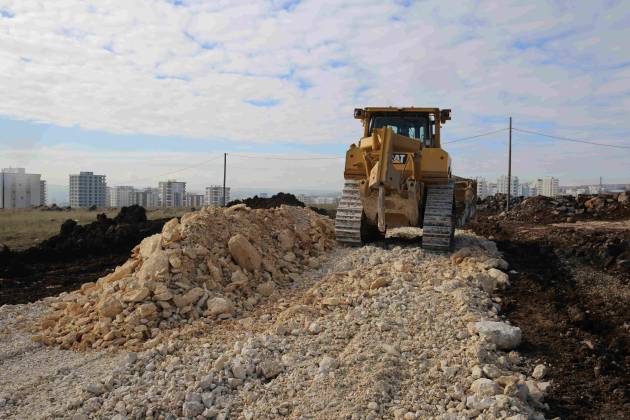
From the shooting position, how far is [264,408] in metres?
4.89

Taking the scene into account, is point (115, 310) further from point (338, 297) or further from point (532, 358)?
point (532, 358)

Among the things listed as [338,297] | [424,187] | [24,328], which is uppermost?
[424,187]

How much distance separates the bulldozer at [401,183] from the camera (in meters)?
9.62

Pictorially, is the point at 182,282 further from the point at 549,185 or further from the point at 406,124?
the point at 549,185

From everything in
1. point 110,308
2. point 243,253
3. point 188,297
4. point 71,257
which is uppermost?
point 243,253

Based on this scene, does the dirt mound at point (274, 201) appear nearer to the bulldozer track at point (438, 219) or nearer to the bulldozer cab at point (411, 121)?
the bulldozer cab at point (411, 121)

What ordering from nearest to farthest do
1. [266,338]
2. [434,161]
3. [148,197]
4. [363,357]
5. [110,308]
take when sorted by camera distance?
1. [363,357]
2. [266,338]
3. [110,308]
4. [434,161]
5. [148,197]

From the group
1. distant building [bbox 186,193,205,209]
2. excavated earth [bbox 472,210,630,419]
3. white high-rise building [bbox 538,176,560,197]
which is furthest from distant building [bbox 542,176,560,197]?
excavated earth [bbox 472,210,630,419]

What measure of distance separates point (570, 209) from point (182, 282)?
17.5 meters

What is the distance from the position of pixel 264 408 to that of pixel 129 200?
6626 centimetres

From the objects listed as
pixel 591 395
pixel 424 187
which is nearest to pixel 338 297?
pixel 591 395

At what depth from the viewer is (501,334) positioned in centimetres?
582

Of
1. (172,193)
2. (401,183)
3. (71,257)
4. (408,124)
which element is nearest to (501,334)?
(401,183)

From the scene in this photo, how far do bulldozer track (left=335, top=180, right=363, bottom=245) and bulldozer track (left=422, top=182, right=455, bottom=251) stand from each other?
1.27 m
